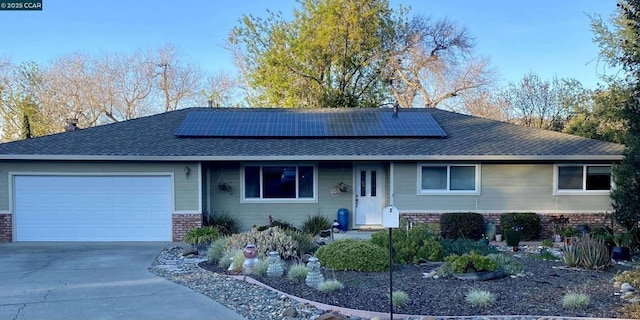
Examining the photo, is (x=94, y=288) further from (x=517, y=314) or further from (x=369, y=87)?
(x=369, y=87)

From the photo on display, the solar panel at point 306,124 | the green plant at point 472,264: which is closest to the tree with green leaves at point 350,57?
the solar panel at point 306,124

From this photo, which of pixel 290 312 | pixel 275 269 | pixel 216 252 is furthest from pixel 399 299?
pixel 216 252

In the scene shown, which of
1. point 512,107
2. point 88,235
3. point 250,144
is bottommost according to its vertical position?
point 88,235

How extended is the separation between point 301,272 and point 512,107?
25982 mm

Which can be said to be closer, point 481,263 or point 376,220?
point 481,263

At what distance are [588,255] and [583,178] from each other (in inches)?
231

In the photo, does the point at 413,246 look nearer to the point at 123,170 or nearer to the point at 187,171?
the point at 187,171

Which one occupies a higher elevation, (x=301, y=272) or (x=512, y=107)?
(x=512, y=107)

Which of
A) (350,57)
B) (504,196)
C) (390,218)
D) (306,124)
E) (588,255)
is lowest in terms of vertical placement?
(588,255)

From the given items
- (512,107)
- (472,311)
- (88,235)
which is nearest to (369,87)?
(512,107)

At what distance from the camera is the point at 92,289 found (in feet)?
23.9

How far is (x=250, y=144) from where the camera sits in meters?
13.7

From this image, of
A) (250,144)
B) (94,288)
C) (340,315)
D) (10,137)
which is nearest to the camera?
(340,315)

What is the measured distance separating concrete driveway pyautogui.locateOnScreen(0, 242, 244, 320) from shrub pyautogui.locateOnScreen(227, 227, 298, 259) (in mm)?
1798
